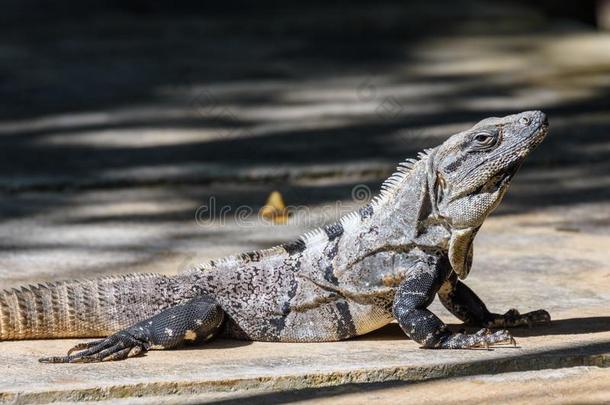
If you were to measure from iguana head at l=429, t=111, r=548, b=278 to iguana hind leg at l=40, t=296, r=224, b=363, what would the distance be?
1.19m

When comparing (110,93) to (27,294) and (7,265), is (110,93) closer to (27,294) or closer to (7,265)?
(7,265)

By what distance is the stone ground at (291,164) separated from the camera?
5.64 meters

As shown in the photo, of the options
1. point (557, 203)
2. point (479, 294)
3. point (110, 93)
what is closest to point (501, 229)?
point (557, 203)

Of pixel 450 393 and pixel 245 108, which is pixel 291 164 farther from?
pixel 450 393

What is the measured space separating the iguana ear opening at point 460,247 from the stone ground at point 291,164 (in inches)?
16.6

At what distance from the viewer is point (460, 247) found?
6035 mm

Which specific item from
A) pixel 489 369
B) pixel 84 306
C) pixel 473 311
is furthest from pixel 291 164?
pixel 489 369

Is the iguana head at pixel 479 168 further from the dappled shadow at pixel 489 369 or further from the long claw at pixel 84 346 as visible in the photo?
the long claw at pixel 84 346

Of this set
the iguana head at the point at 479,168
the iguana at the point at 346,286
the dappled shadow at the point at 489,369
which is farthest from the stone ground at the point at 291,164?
the iguana head at the point at 479,168

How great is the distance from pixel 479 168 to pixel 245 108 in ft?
23.3

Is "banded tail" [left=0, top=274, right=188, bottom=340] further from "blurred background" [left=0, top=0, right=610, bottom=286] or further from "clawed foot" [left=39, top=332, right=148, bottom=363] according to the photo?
"blurred background" [left=0, top=0, right=610, bottom=286]

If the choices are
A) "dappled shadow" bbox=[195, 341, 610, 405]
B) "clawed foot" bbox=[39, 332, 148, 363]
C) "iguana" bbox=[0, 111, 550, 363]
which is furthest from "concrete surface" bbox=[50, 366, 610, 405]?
"clawed foot" bbox=[39, 332, 148, 363]

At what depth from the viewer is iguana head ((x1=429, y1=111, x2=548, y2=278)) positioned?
19.6 feet

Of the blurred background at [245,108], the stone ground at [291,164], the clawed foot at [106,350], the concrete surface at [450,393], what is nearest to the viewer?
the concrete surface at [450,393]
